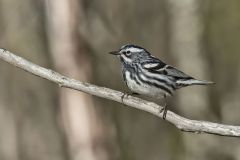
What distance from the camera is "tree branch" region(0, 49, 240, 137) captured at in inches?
227

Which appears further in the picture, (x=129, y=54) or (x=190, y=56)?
(x=190, y=56)

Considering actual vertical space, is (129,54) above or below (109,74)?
above

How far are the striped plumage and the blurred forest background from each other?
1.32 metres

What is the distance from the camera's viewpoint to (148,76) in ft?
24.4

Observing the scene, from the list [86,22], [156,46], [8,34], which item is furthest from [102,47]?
[86,22]

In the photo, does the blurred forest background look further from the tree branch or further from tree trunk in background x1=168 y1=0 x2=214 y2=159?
the tree branch

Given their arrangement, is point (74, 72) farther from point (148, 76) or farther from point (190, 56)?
point (190, 56)

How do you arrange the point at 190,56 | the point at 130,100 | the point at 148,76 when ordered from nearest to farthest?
the point at 130,100 < the point at 148,76 < the point at 190,56

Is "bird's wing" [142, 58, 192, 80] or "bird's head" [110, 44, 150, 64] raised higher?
"bird's head" [110, 44, 150, 64]

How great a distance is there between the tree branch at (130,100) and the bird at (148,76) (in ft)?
3.16

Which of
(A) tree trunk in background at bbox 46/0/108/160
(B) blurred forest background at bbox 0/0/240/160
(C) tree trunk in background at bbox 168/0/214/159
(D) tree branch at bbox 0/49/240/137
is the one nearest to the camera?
(D) tree branch at bbox 0/49/240/137

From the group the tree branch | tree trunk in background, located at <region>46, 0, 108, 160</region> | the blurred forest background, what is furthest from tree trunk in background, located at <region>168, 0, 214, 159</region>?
the tree branch

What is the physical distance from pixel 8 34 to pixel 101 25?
1.57 metres

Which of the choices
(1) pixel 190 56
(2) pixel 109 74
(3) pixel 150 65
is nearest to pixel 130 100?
(3) pixel 150 65
